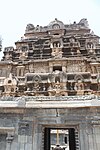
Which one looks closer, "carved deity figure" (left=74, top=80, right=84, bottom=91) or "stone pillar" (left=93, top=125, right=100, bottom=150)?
"stone pillar" (left=93, top=125, right=100, bottom=150)

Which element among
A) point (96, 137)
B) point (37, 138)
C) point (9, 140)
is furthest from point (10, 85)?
point (96, 137)

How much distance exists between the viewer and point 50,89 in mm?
20016

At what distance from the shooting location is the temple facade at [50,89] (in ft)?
26.8

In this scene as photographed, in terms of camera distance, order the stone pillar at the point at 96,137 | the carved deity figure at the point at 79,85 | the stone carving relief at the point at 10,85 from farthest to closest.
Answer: the stone carving relief at the point at 10,85 < the carved deity figure at the point at 79,85 < the stone pillar at the point at 96,137

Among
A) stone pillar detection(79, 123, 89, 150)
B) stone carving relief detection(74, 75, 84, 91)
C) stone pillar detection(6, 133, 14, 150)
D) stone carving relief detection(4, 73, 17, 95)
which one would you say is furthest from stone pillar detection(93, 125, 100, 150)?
stone carving relief detection(4, 73, 17, 95)

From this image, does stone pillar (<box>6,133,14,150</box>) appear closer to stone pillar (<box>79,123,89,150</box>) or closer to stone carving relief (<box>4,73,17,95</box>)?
stone pillar (<box>79,123,89,150</box>)

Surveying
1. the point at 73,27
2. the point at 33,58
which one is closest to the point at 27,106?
the point at 33,58

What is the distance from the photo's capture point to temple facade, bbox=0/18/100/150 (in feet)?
26.8

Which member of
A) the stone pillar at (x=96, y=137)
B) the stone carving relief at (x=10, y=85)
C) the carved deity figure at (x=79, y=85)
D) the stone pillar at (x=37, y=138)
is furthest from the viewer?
the stone carving relief at (x=10, y=85)

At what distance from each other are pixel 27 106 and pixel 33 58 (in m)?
17.9

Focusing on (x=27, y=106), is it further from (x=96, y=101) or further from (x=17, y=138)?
(x=96, y=101)

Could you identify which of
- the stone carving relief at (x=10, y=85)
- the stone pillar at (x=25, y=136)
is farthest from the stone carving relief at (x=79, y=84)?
the stone pillar at (x=25, y=136)

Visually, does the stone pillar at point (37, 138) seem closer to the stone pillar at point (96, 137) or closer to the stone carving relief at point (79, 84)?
the stone pillar at point (96, 137)

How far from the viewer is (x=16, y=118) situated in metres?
8.49
